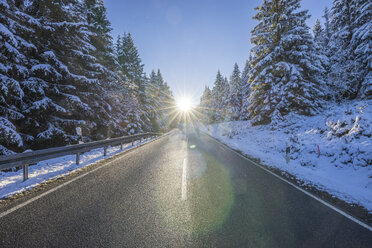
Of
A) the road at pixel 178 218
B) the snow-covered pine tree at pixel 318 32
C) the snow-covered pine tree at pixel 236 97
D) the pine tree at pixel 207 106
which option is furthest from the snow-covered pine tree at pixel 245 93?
the road at pixel 178 218

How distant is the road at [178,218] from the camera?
2359 millimetres

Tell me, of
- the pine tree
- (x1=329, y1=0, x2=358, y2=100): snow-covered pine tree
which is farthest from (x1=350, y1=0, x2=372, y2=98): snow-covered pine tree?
the pine tree

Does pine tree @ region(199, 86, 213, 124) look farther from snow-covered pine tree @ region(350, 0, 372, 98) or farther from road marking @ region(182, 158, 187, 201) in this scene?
road marking @ region(182, 158, 187, 201)

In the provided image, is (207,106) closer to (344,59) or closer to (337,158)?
(344,59)

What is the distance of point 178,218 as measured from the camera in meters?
2.91

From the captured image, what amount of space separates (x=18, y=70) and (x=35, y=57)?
96.5 inches

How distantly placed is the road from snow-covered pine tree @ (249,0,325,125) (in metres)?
12.0

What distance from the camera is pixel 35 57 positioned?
29.3 ft

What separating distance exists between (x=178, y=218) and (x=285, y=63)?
51.5ft

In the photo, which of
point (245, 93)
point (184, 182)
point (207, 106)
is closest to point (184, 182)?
point (184, 182)

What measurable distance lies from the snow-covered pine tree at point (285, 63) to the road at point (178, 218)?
12037 millimetres

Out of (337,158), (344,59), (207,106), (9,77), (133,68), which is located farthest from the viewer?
(207,106)

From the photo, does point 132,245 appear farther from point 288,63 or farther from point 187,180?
point 288,63

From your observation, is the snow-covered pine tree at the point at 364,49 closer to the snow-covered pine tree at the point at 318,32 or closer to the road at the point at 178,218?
the road at the point at 178,218
